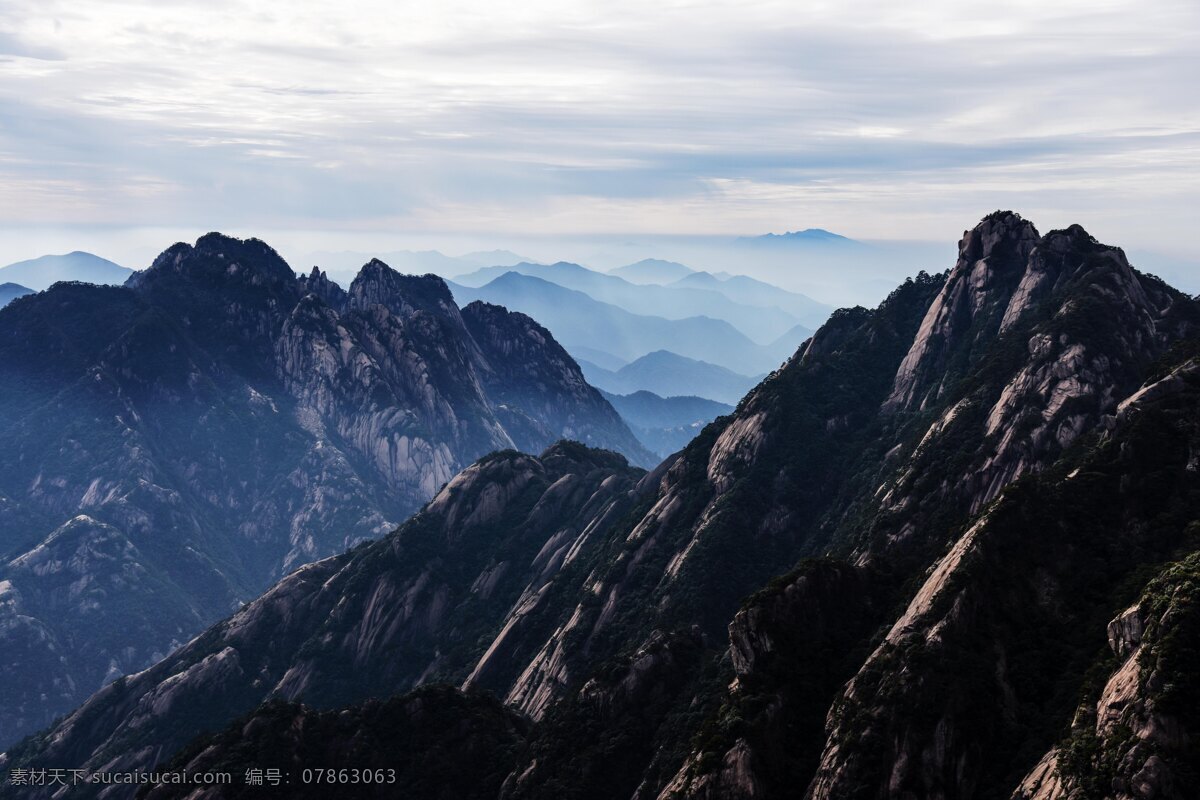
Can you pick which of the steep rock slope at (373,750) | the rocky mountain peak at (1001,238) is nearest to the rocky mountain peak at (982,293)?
the rocky mountain peak at (1001,238)

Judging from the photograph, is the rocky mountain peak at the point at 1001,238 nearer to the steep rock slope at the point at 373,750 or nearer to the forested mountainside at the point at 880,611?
the forested mountainside at the point at 880,611

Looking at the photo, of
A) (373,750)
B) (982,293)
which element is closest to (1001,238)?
(982,293)

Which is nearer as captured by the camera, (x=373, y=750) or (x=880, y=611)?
(x=880, y=611)

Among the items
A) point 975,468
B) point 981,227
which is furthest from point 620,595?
point 981,227

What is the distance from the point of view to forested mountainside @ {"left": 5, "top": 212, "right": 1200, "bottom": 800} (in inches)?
3157

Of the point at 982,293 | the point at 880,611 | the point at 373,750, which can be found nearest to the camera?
the point at 880,611

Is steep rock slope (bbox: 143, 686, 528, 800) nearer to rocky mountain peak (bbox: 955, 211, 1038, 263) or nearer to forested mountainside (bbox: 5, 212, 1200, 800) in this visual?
forested mountainside (bbox: 5, 212, 1200, 800)

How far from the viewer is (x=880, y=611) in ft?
341

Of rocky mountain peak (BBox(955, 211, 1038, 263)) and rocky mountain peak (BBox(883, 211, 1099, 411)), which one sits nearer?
rocky mountain peak (BBox(883, 211, 1099, 411))

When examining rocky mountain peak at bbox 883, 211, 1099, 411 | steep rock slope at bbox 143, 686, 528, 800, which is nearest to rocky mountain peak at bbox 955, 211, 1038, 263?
rocky mountain peak at bbox 883, 211, 1099, 411

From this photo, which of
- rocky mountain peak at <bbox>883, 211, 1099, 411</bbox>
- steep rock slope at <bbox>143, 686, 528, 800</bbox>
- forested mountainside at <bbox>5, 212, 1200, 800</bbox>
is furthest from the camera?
rocky mountain peak at <bbox>883, 211, 1099, 411</bbox>

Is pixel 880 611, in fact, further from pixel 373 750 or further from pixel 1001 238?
pixel 1001 238

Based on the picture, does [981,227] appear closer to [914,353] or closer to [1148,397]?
[914,353]

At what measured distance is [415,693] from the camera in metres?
124
